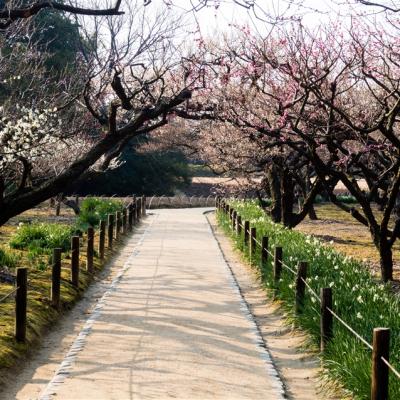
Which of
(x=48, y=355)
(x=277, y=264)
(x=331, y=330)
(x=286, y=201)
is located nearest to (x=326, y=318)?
→ (x=331, y=330)

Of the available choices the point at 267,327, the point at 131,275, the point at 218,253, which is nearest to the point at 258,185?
the point at 218,253

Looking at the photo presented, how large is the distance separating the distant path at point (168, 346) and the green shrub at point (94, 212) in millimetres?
8599

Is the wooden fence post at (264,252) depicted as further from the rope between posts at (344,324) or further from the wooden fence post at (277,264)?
the wooden fence post at (277,264)

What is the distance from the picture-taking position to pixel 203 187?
54.5 m

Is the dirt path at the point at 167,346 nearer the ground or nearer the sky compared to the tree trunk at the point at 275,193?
nearer the ground

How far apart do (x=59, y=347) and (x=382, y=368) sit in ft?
14.5

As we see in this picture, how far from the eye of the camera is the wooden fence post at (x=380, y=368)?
5.51 m

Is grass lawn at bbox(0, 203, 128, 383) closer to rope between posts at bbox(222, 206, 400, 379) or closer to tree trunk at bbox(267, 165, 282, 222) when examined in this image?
rope between posts at bbox(222, 206, 400, 379)

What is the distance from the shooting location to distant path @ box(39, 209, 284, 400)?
262 inches

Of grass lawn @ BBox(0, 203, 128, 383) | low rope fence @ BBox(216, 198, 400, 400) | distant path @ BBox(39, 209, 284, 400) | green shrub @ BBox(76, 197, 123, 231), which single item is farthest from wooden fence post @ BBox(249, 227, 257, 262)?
green shrub @ BBox(76, 197, 123, 231)

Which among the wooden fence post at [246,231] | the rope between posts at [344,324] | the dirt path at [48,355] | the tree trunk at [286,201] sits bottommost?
the dirt path at [48,355]

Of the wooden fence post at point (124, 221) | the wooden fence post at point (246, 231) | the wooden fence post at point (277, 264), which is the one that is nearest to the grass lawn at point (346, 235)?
the wooden fence post at point (246, 231)

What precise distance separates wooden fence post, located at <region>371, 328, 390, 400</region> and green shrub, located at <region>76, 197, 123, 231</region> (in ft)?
55.2

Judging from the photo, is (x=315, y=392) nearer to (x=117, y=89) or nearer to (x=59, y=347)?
(x=59, y=347)
